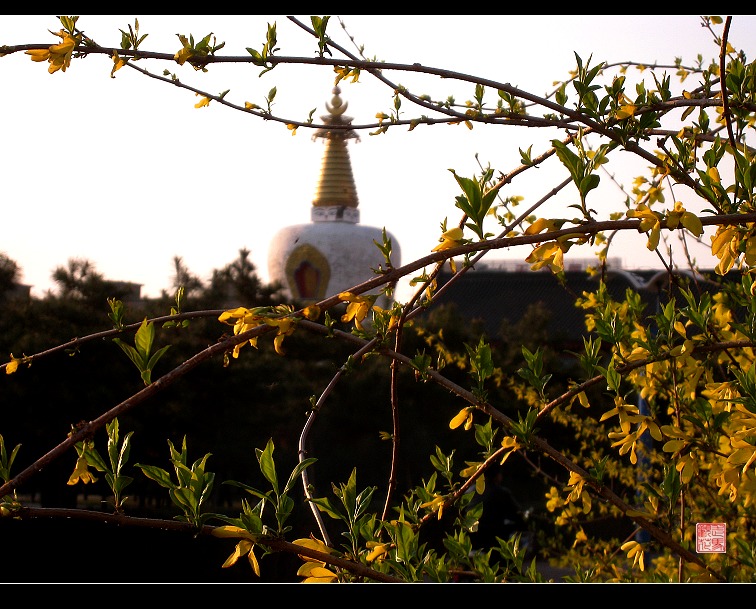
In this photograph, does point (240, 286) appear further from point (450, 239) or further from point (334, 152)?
point (450, 239)

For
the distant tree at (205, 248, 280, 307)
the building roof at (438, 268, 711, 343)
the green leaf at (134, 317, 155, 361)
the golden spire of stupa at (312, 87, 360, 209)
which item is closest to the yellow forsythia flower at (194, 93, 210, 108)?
the golden spire of stupa at (312, 87, 360, 209)

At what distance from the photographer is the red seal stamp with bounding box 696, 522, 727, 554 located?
1.90 m

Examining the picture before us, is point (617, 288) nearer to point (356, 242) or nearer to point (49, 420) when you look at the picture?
point (356, 242)

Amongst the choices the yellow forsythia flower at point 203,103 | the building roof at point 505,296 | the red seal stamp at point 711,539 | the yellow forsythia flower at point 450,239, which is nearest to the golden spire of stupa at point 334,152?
the yellow forsythia flower at point 203,103

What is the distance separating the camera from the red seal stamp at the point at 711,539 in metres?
1.90

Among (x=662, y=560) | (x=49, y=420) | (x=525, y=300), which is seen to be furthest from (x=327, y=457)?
(x=525, y=300)

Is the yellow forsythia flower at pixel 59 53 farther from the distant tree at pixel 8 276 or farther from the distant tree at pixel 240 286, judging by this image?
the distant tree at pixel 240 286

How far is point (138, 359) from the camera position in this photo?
44.0 inches

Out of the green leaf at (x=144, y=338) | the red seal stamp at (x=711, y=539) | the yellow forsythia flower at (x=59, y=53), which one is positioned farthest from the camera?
the red seal stamp at (x=711, y=539)

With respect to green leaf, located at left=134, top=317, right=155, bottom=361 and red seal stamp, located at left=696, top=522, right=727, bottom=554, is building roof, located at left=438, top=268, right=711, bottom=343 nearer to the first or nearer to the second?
red seal stamp, located at left=696, top=522, right=727, bottom=554

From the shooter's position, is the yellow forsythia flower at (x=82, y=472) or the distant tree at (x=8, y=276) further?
the distant tree at (x=8, y=276)

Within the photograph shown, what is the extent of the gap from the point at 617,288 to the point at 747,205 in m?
14.7

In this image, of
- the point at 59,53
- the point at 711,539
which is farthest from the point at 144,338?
the point at 711,539

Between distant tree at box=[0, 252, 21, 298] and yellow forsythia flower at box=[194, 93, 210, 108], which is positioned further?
distant tree at box=[0, 252, 21, 298]
